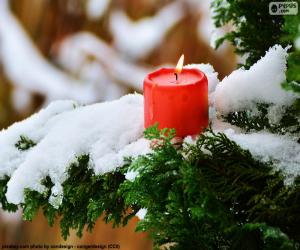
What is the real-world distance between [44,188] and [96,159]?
108 millimetres

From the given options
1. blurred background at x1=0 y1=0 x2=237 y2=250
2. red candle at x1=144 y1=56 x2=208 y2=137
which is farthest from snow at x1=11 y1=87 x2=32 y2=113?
red candle at x1=144 y1=56 x2=208 y2=137

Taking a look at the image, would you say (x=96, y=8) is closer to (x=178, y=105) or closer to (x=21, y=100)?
(x=21, y=100)

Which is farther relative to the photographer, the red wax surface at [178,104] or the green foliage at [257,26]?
the green foliage at [257,26]

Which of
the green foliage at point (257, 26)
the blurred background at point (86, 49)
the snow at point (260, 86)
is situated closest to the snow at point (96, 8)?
the blurred background at point (86, 49)

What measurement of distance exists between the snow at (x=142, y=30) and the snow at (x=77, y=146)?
1.37 metres

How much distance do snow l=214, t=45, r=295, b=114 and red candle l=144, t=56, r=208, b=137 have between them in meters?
0.05

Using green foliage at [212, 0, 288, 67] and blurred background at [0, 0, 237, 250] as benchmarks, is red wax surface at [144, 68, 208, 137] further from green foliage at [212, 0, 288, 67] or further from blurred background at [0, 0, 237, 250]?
blurred background at [0, 0, 237, 250]

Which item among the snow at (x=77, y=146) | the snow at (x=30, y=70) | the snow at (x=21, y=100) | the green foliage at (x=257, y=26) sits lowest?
the snow at (x=77, y=146)

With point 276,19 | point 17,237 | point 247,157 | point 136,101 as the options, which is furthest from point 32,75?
point 247,157

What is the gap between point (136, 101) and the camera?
36.0 inches

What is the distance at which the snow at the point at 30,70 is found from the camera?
2.22 meters

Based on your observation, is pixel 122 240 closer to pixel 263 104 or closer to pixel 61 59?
pixel 61 59

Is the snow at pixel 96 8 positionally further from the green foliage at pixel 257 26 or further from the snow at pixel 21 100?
the green foliage at pixel 257 26

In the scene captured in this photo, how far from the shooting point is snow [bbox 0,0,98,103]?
222cm
